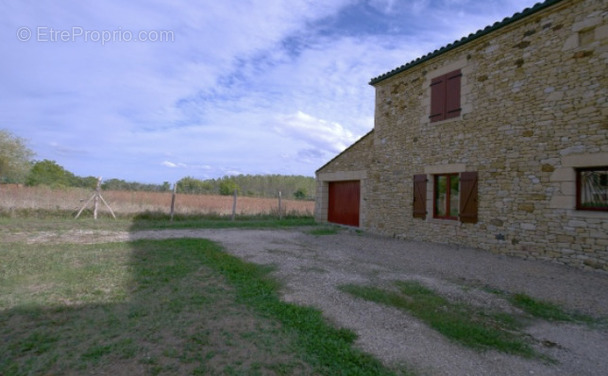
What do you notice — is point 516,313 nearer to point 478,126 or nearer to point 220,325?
point 220,325

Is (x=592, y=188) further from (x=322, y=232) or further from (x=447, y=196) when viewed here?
(x=322, y=232)

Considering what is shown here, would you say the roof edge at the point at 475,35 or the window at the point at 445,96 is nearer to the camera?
the roof edge at the point at 475,35

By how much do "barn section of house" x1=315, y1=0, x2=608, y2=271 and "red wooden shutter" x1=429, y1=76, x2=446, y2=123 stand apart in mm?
29

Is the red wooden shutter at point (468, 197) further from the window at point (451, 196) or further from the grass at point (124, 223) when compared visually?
the grass at point (124, 223)

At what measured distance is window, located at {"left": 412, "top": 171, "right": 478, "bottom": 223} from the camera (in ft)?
25.6

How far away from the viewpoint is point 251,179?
43.3m

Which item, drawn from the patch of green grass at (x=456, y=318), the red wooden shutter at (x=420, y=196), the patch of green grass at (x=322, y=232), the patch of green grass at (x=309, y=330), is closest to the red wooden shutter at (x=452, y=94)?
the red wooden shutter at (x=420, y=196)

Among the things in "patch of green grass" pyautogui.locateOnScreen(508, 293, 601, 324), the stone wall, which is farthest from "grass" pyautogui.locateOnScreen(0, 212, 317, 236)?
"patch of green grass" pyautogui.locateOnScreen(508, 293, 601, 324)

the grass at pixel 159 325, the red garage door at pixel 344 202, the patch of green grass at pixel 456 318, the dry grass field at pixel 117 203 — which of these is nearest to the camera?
the grass at pixel 159 325

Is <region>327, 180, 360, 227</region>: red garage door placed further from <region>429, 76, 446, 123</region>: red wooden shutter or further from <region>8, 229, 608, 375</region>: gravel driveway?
<region>429, 76, 446, 123</region>: red wooden shutter

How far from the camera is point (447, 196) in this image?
28.7 feet

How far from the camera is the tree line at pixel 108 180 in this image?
18.4 metres

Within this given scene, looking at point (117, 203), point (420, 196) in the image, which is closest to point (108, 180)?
point (117, 203)

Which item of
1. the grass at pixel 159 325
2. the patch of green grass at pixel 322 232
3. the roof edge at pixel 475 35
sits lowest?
the grass at pixel 159 325
